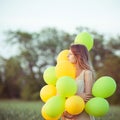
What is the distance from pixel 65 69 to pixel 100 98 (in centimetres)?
33

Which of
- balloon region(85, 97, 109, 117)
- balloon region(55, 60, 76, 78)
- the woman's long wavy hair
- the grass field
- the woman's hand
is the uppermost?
the woman's long wavy hair

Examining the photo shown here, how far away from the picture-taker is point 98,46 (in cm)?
498

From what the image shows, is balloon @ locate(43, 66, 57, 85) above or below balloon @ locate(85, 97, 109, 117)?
above

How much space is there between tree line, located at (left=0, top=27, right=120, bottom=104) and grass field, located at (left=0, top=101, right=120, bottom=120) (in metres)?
0.24

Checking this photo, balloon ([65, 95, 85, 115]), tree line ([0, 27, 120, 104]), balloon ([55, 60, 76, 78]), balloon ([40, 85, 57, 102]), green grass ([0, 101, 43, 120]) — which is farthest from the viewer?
tree line ([0, 27, 120, 104])

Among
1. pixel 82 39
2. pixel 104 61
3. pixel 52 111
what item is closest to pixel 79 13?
pixel 104 61

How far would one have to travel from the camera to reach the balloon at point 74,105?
2.72 metres

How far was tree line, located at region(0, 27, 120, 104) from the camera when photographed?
4.96m

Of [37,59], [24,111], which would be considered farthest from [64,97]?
[37,59]

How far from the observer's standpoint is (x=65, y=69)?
2830 mm

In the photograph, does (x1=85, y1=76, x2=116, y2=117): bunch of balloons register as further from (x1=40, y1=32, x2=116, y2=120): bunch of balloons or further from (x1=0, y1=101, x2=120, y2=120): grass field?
(x1=0, y1=101, x2=120, y2=120): grass field

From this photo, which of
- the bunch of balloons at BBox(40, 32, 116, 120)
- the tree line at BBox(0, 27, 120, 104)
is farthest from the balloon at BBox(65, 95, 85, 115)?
the tree line at BBox(0, 27, 120, 104)

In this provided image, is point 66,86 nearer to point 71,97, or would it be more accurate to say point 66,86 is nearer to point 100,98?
point 71,97

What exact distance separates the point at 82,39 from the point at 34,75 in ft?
7.39
